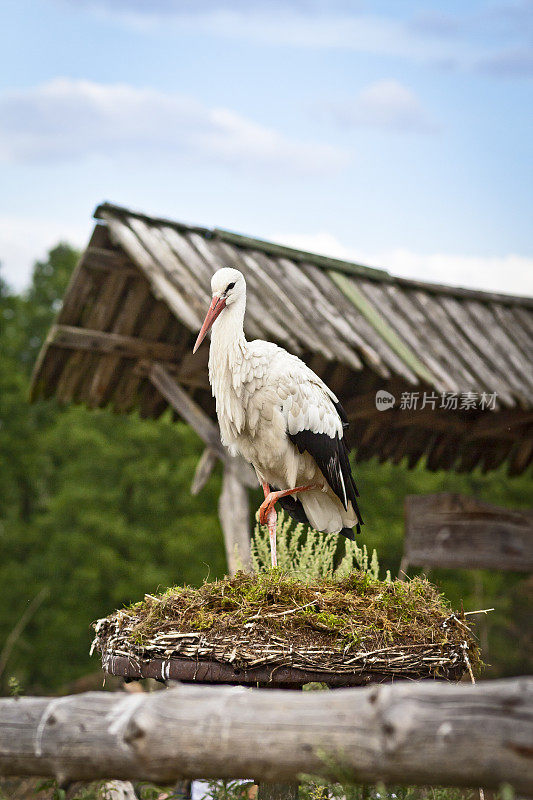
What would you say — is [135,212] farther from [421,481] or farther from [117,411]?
[421,481]

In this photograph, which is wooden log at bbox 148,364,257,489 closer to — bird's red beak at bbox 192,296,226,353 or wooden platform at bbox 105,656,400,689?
bird's red beak at bbox 192,296,226,353

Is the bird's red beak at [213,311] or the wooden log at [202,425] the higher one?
the bird's red beak at [213,311]

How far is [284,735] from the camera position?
2.01 metres

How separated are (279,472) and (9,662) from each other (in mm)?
15077

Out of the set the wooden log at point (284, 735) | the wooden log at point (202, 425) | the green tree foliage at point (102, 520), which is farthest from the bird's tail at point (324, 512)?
the green tree foliage at point (102, 520)

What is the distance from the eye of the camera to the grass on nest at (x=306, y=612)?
122 inches

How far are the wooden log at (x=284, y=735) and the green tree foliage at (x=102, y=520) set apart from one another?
13.9 m

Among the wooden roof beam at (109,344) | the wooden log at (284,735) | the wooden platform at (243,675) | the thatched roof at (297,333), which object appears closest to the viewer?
the wooden log at (284,735)

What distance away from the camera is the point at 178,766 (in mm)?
2111

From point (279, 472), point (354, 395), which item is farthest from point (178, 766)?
point (354, 395)

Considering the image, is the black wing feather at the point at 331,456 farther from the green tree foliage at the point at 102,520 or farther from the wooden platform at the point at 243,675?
the green tree foliage at the point at 102,520

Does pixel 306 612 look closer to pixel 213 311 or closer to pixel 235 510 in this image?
pixel 213 311

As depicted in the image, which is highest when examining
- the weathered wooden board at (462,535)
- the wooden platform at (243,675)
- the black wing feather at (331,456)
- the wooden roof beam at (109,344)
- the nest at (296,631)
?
the wooden roof beam at (109,344)

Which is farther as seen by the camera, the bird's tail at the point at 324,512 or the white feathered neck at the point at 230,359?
the bird's tail at the point at 324,512
